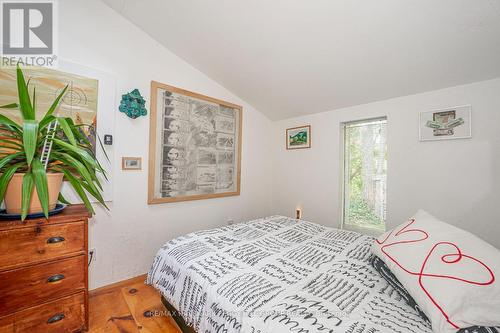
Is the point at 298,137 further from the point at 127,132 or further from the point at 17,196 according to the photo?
the point at 17,196

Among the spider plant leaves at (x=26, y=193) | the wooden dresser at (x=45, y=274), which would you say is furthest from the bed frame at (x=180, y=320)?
the spider plant leaves at (x=26, y=193)

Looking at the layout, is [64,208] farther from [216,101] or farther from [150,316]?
[216,101]

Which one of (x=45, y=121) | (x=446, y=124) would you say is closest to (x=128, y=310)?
(x=45, y=121)

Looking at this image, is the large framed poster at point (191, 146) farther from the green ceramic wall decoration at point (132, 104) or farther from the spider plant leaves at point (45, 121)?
the spider plant leaves at point (45, 121)

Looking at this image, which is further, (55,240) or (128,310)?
(128,310)

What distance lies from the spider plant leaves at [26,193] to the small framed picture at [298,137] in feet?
9.31

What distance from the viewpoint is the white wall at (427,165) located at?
1826 millimetres

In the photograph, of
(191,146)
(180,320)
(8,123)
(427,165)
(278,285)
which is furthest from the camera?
(191,146)

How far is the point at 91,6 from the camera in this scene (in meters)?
1.94

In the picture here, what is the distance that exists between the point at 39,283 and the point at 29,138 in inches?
33.7

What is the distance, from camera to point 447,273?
0.89 meters

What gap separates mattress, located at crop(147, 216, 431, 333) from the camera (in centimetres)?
85

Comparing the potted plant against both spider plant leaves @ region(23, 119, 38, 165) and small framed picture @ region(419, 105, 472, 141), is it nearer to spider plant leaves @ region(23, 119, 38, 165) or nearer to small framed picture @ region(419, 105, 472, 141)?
spider plant leaves @ region(23, 119, 38, 165)

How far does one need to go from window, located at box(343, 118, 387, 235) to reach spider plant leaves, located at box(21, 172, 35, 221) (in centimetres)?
296
